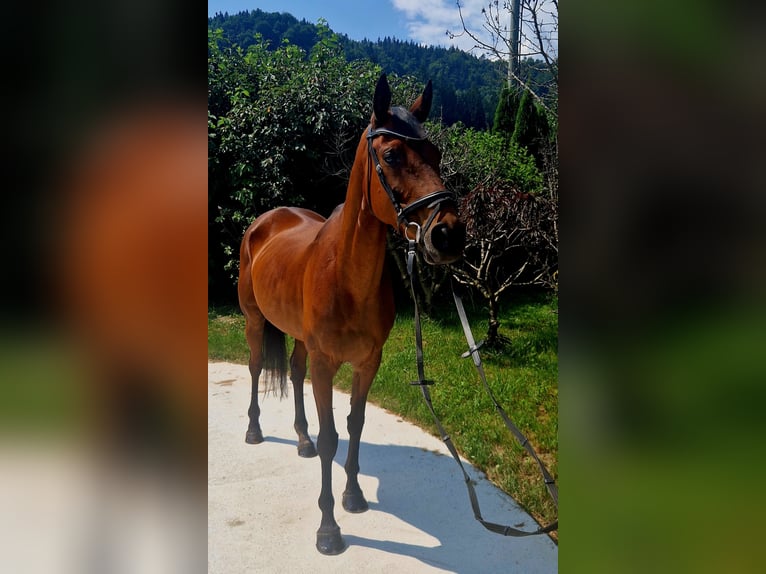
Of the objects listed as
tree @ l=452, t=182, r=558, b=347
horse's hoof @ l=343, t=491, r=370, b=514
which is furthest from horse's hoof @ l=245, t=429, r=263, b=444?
tree @ l=452, t=182, r=558, b=347

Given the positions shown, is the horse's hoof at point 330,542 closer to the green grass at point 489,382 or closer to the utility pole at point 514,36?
the green grass at point 489,382

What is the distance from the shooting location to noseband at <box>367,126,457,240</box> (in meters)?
2.02

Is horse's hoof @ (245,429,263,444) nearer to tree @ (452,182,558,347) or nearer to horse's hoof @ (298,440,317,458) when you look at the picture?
horse's hoof @ (298,440,317,458)

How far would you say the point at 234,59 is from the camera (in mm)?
4230

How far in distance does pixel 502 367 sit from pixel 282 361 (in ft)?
7.48

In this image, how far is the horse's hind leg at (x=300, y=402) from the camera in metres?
3.72

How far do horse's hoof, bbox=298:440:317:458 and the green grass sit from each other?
987mm

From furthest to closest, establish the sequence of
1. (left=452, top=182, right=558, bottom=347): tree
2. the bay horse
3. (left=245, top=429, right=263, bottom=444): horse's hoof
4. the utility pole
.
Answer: (left=452, top=182, right=558, bottom=347): tree < (left=245, top=429, right=263, bottom=444): horse's hoof < the utility pole < the bay horse

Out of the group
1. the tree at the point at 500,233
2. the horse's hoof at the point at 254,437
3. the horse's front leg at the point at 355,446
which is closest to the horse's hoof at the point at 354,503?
the horse's front leg at the point at 355,446

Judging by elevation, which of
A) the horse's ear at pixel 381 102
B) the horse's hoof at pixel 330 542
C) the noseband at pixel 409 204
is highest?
the horse's ear at pixel 381 102

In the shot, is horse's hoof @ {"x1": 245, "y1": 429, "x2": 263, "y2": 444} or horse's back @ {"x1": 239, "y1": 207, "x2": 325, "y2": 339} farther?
horse's hoof @ {"x1": 245, "y1": 429, "x2": 263, "y2": 444}

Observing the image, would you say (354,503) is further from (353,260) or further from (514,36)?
(514,36)

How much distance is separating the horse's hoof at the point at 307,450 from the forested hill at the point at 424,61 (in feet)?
9.48
